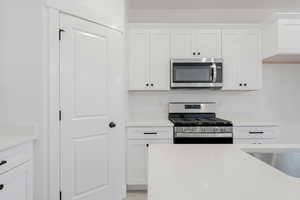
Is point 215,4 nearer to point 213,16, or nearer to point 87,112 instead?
point 213,16

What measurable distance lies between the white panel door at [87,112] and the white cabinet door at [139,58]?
529mm

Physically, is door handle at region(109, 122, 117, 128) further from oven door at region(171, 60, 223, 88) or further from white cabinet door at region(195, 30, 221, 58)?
white cabinet door at region(195, 30, 221, 58)

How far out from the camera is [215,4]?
3.39 meters

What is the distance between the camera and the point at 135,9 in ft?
11.5

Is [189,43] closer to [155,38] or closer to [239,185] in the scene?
[155,38]

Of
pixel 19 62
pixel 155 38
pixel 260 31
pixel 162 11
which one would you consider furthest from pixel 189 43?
pixel 19 62

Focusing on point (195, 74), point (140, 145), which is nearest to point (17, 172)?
point (140, 145)

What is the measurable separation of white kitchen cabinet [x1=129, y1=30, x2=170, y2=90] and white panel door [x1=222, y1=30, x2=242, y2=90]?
81 cm

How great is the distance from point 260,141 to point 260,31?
1545 millimetres

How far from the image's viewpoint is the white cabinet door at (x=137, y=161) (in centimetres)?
291

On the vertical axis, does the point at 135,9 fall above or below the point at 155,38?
above

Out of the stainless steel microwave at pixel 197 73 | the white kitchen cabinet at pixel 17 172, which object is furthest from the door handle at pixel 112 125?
the stainless steel microwave at pixel 197 73

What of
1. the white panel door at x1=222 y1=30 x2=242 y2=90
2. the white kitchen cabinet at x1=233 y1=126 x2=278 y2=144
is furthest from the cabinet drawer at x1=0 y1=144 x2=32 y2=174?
the white panel door at x1=222 y1=30 x2=242 y2=90

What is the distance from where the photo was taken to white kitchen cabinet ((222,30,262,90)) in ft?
10.5
